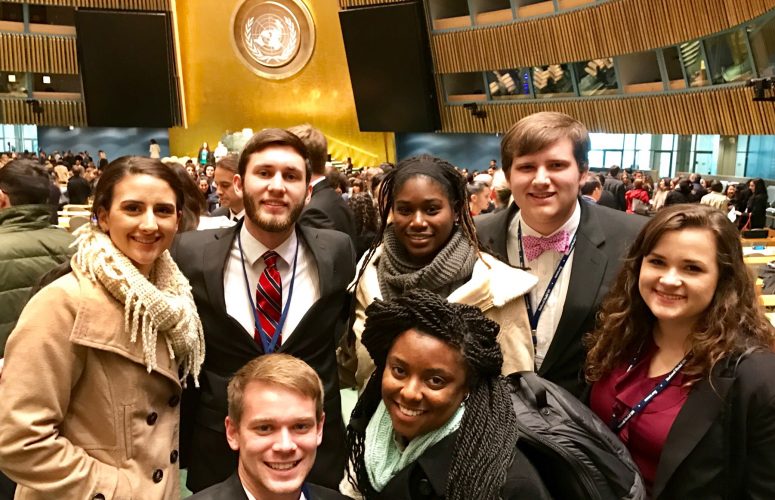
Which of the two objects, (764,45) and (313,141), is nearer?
(313,141)

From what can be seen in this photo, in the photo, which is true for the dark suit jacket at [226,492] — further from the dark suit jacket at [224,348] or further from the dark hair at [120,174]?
the dark hair at [120,174]

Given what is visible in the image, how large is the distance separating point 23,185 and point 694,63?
508 inches

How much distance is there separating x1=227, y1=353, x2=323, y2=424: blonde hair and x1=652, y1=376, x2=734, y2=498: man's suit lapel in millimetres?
1049

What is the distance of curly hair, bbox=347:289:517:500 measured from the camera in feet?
5.78

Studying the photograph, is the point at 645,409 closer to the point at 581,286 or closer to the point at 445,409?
the point at 581,286

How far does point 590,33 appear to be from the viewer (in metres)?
→ 15.1

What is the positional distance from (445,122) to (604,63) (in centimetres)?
539

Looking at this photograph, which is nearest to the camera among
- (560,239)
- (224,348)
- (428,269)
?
(428,269)

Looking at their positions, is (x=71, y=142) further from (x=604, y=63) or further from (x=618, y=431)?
(x=618, y=431)

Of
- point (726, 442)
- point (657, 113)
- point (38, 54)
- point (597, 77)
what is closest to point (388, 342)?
point (726, 442)

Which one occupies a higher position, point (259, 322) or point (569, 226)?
point (569, 226)

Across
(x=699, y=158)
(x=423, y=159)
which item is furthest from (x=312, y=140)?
(x=699, y=158)

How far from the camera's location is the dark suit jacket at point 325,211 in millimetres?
4051

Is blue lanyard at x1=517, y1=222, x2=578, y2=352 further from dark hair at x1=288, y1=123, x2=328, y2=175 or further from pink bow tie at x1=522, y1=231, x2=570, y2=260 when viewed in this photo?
dark hair at x1=288, y1=123, x2=328, y2=175
